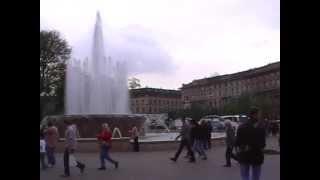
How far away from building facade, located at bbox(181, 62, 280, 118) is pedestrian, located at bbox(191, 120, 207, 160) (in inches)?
2676

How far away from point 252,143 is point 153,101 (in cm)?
12846

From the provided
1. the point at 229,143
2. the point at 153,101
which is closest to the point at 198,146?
the point at 229,143

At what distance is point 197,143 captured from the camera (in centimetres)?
2052

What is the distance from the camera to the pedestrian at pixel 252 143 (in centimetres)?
886

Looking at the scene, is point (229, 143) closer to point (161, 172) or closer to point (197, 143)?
point (161, 172)

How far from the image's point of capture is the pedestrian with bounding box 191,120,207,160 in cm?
2000

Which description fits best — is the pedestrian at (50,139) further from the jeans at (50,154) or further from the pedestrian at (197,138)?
the pedestrian at (197,138)

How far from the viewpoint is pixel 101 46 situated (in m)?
36.9

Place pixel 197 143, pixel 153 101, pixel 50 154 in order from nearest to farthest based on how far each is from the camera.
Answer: pixel 50 154, pixel 197 143, pixel 153 101

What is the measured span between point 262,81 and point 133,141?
87883 mm

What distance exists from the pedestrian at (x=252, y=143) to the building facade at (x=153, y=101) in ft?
393

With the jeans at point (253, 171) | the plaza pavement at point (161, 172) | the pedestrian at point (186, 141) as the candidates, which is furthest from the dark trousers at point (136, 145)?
the jeans at point (253, 171)

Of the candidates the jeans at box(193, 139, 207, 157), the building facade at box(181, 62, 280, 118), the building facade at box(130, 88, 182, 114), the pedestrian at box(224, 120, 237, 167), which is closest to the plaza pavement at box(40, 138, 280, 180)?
the pedestrian at box(224, 120, 237, 167)
